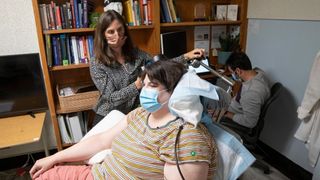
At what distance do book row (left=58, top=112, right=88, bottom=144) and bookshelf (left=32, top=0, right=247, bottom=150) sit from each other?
44 mm

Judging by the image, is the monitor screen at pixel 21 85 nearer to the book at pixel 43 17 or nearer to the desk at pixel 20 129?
the desk at pixel 20 129

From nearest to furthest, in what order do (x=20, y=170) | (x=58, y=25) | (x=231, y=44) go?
(x=58, y=25), (x=20, y=170), (x=231, y=44)

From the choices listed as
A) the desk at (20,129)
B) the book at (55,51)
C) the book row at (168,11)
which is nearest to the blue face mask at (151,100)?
the desk at (20,129)

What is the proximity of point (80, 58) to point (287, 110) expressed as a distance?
1.89 metres

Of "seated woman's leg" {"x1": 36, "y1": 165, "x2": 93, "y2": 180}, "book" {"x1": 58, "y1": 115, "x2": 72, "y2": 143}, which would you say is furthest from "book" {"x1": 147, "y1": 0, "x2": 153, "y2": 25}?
"seated woman's leg" {"x1": 36, "y1": 165, "x2": 93, "y2": 180}

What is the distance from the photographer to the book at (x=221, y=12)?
2.63m

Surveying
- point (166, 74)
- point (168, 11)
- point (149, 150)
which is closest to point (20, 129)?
point (149, 150)

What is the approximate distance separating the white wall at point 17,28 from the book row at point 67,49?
0.27 m

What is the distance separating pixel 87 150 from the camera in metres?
1.40

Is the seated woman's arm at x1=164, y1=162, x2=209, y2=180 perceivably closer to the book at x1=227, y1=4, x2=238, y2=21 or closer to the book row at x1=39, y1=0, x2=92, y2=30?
the book row at x1=39, y1=0, x2=92, y2=30

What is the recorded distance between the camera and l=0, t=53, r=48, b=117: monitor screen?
1954mm

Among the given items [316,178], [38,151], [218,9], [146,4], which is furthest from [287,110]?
[38,151]

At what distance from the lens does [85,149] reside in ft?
4.58

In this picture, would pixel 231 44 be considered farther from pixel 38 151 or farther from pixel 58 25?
pixel 38 151
